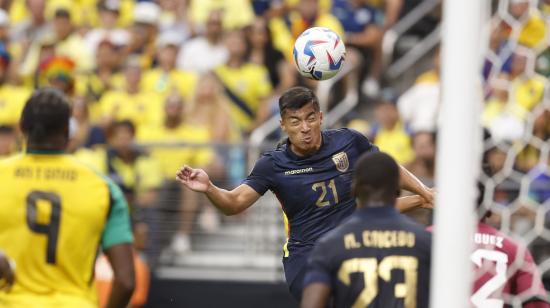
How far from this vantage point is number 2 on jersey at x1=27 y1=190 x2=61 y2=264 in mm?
6578

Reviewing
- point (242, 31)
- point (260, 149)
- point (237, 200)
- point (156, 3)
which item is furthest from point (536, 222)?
point (156, 3)

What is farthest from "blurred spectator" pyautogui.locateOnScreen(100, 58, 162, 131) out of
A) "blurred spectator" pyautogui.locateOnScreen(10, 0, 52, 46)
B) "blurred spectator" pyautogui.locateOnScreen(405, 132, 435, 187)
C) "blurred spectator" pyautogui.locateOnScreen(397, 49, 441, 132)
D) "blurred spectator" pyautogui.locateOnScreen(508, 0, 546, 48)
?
"blurred spectator" pyautogui.locateOnScreen(508, 0, 546, 48)

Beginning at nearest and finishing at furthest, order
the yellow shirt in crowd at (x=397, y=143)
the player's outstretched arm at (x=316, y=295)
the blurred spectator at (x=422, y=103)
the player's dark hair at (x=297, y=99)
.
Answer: the player's outstretched arm at (x=316, y=295)
the player's dark hair at (x=297, y=99)
the yellow shirt in crowd at (x=397, y=143)
the blurred spectator at (x=422, y=103)

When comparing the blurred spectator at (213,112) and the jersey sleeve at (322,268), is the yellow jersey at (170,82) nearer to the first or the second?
the blurred spectator at (213,112)

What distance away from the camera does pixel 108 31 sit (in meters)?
16.8

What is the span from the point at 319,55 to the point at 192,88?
22.1 ft

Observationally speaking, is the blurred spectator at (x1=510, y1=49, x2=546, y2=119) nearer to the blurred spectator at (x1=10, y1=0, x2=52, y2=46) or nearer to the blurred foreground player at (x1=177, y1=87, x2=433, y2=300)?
the blurred foreground player at (x1=177, y1=87, x2=433, y2=300)

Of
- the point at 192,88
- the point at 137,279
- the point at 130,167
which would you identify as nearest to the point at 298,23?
the point at 192,88

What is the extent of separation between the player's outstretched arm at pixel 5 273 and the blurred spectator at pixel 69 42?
10.2m

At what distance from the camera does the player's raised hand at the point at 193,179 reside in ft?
25.8

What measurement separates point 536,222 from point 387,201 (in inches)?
229

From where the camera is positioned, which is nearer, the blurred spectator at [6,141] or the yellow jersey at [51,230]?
the yellow jersey at [51,230]

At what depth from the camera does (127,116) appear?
15.3m

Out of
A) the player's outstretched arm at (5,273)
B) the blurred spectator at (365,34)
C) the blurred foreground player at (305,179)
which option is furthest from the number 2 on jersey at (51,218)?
the blurred spectator at (365,34)
